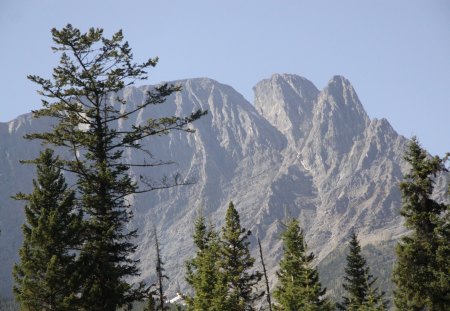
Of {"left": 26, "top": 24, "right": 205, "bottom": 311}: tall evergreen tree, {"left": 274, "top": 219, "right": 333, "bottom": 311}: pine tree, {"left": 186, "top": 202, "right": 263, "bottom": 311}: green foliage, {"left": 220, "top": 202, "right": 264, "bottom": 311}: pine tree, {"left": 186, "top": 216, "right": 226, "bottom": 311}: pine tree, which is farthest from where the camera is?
{"left": 220, "top": 202, "right": 264, "bottom": 311}: pine tree

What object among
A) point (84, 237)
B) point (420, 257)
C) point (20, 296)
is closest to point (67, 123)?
point (84, 237)

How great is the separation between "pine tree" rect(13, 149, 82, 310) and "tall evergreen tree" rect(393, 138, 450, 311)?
60.4ft

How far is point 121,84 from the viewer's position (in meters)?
23.4

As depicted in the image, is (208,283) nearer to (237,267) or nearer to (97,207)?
(237,267)

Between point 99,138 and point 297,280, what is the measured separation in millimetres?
25978

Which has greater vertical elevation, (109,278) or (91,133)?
(91,133)

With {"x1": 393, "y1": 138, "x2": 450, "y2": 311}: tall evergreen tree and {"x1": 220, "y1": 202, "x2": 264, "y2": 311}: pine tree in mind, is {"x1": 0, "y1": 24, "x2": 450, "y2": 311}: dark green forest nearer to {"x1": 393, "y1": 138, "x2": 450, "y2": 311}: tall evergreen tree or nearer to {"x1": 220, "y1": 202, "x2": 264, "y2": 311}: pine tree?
{"x1": 393, "y1": 138, "x2": 450, "y2": 311}: tall evergreen tree

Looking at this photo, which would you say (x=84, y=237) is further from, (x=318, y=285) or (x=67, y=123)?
(x=318, y=285)

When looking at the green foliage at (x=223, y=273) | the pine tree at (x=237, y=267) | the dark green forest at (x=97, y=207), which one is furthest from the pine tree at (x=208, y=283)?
the dark green forest at (x=97, y=207)

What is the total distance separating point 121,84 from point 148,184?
440 cm

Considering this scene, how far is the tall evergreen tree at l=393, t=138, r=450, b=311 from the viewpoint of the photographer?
101ft

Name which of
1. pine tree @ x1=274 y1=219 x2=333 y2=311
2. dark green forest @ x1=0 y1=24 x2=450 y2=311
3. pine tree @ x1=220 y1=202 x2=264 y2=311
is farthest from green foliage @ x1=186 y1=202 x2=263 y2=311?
dark green forest @ x1=0 y1=24 x2=450 y2=311

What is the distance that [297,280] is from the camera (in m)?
44.1

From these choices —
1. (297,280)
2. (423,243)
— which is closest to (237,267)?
(297,280)
